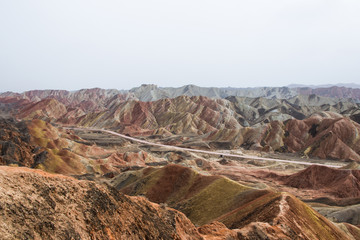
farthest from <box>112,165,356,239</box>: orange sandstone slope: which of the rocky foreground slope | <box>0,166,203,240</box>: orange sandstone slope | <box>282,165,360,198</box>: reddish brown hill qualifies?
<box>282,165,360,198</box>: reddish brown hill

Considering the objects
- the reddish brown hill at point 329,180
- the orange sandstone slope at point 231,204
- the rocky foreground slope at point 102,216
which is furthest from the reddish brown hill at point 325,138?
the rocky foreground slope at point 102,216

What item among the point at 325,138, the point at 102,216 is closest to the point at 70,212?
the point at 102,216

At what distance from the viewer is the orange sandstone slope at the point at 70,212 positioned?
1447cm

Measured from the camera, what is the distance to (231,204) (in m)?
41.1

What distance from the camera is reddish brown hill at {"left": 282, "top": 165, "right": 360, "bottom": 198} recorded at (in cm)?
6231

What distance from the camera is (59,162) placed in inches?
2586

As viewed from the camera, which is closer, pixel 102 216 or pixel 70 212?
pixel 70 212

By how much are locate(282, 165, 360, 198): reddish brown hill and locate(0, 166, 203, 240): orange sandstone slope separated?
174ft

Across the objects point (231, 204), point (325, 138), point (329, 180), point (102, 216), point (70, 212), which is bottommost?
point (329, 180)

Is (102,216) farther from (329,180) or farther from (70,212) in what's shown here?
(329,180)

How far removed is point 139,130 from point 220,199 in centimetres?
12579

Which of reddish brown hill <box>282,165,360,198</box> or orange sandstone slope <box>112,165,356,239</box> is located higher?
orange sandstone slope <box>112,165,356,239</box>

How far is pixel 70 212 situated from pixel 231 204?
1139 inches

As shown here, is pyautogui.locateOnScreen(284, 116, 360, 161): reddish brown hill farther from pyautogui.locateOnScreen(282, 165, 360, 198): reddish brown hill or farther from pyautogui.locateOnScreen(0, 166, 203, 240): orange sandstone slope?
pyautogui.locateOnScreen(0, 166, 203, 240): orange sandstone slope
